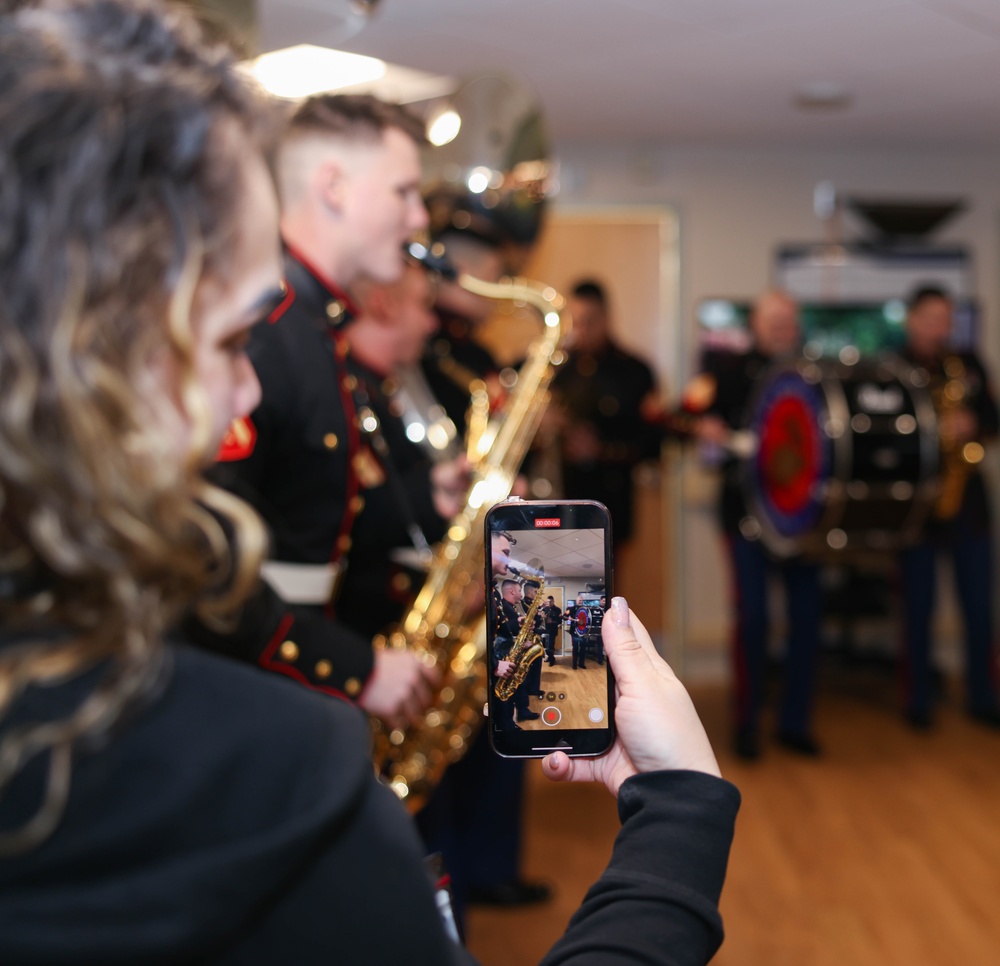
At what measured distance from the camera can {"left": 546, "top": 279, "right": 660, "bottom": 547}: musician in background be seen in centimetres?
423

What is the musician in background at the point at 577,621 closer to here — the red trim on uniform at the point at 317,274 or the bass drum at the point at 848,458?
the red trim on uniform at the point at 317,274

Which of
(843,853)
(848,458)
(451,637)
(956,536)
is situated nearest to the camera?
(451,637)

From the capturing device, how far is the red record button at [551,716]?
2.46 feet

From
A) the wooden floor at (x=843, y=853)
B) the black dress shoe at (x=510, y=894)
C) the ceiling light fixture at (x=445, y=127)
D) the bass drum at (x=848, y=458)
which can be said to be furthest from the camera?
the bass drum at (x=848, y=458)

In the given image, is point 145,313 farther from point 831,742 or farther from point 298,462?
point 831,742

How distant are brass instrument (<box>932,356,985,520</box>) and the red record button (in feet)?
11.9

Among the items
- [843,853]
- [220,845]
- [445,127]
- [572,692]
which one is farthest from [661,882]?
[445,127]

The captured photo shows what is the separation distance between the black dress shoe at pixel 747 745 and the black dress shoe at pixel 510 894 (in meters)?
1.29

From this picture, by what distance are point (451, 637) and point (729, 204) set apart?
3.95 metres

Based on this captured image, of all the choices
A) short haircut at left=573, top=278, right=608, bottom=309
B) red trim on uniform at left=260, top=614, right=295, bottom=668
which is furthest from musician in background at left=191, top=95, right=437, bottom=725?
short haircut at left=573, top=278, right=608, bottom=309

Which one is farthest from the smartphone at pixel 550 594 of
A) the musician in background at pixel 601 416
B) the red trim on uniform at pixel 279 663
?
the musician in background at pixel 601 416

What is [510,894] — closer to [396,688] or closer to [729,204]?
[396,688]

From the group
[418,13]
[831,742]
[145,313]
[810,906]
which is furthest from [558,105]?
[145,313]

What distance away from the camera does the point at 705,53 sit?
143 inches
